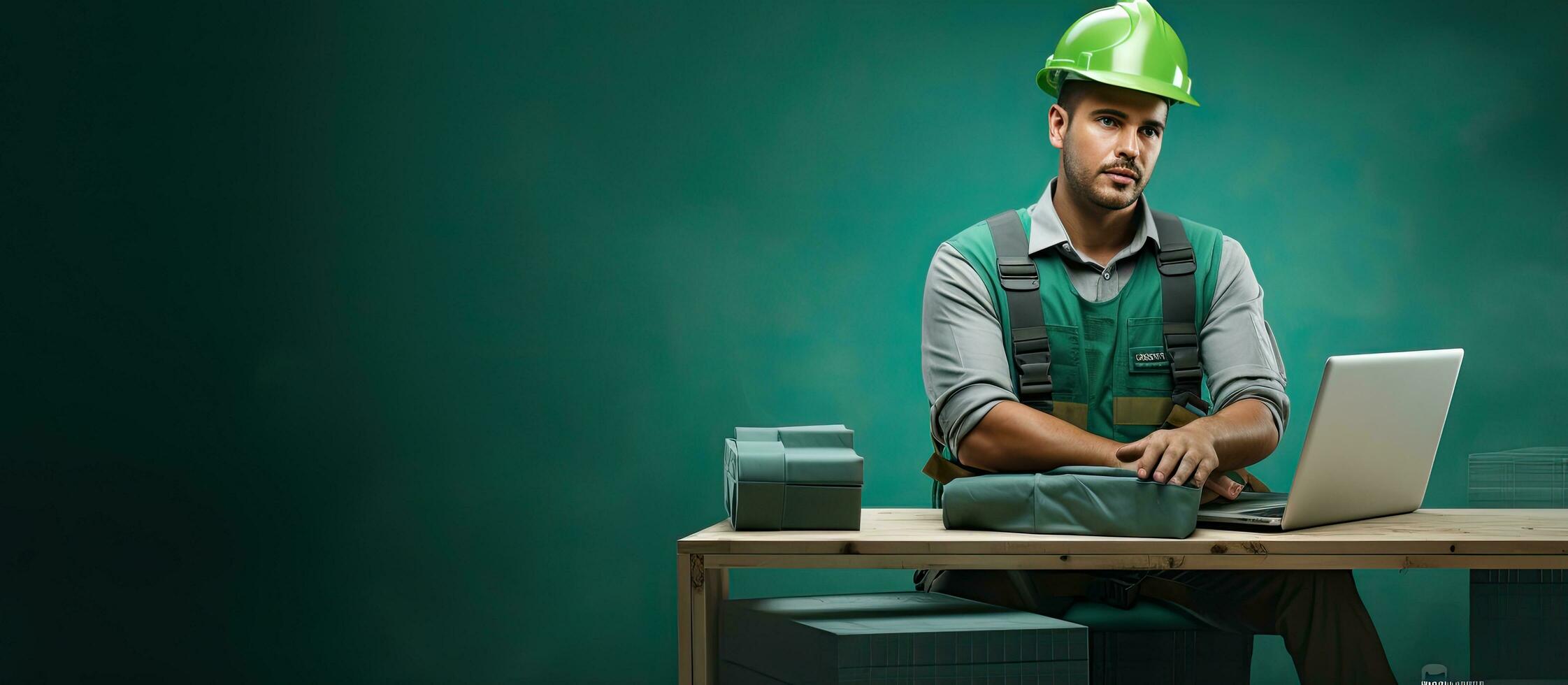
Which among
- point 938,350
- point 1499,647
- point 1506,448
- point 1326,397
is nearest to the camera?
point 1326,397

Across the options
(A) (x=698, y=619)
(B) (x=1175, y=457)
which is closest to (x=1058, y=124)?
(B) (x=1175, y=457)

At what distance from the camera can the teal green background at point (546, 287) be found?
4074 mm

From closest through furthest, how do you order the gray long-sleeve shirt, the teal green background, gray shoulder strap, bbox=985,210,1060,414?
the gray long-sleeve shirt → gray shoulder strap, bbox=985,210,1060,414 → the teal green background

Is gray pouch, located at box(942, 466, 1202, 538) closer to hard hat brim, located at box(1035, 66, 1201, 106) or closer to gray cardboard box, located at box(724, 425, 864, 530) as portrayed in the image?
gray cardboard box, located at box(724, 425, 864, 530)

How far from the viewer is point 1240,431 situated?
2.26 metres

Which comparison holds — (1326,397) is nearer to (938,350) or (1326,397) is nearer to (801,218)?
(938,350)

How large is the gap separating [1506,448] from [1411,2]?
1467 millimetres

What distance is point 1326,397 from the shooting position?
1836mm

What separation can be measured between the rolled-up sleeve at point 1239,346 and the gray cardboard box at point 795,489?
92 centimetres

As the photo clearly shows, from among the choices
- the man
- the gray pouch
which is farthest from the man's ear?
the gray pouch

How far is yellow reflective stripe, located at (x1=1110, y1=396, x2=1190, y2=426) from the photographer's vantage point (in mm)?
2660

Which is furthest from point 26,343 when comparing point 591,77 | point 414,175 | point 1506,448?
point 1506,448

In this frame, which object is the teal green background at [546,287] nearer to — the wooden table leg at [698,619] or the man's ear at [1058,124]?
the man's ear at [1058,124]

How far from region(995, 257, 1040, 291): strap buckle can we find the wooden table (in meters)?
0.80
